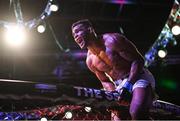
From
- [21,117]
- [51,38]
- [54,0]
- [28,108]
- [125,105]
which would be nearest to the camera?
[125,105]

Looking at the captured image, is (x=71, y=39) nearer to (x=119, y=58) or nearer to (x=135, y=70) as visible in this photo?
(x=119, y=58)

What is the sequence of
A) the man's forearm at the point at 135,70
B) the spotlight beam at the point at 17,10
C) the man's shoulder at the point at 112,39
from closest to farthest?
the man's forearm at the point at 135,70 < the man's shoulder at the point at 112,39 < the spotlight beam at the point at 17,10

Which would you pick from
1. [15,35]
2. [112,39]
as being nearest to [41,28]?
[15,35]

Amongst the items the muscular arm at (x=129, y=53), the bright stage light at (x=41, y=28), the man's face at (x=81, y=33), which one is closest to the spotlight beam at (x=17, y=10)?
the bright stage light at (x=41, y=28)

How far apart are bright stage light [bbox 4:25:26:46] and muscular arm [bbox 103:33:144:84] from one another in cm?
310

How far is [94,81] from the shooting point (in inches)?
314

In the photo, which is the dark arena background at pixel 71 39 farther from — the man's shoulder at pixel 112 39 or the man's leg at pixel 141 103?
the man's leg at pixel 141 103

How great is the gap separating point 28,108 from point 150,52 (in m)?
4.31

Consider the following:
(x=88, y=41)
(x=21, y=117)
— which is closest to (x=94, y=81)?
(x=21, y=117)

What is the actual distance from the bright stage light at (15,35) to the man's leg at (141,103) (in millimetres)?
3580

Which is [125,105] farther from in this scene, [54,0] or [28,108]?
[54,0]

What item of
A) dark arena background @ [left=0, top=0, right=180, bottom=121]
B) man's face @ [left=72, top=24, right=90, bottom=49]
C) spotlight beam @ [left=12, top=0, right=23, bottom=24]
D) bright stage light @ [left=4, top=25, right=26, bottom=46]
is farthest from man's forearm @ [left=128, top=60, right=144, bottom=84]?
bright stage light @ [left=4, top=25, right=26, bottom=46]

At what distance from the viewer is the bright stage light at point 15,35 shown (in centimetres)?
639

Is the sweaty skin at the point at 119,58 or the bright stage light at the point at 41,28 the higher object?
the bright stage light at the point at 41,28
